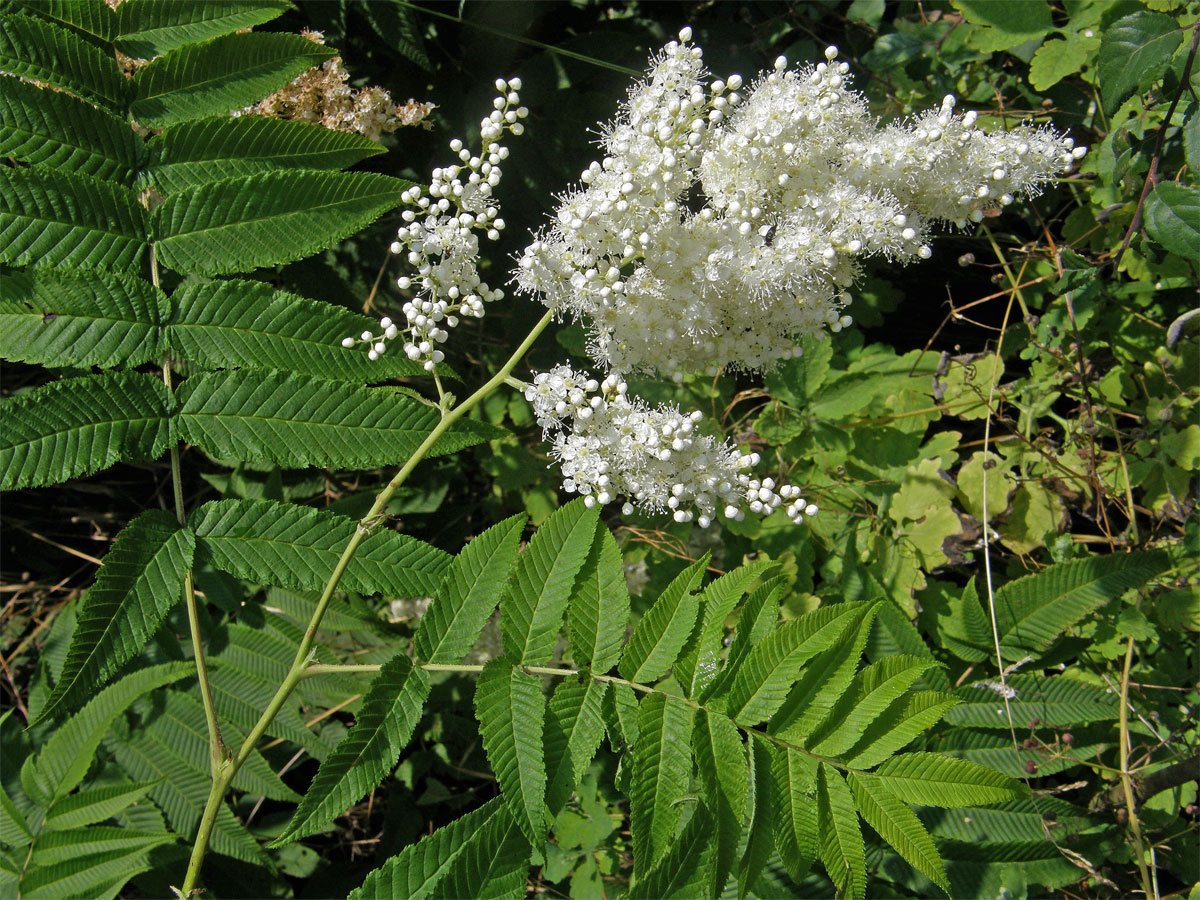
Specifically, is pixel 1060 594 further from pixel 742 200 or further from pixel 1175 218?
pixel 742 200

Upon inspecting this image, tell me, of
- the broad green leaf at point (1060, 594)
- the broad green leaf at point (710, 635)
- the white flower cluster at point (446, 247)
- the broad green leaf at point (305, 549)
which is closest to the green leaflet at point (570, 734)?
the broad green leaf at point (710, 635)

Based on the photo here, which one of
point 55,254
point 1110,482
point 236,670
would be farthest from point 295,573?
point 1110,482

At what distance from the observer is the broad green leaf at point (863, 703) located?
Result: 153 centimetres

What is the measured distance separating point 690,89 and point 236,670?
7.17 ft

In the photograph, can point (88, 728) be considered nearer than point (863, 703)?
No

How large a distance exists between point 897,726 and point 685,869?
561 mm

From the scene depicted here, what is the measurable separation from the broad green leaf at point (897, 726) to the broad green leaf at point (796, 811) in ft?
0.34

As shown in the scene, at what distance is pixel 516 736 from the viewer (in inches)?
58.2

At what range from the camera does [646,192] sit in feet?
5.32

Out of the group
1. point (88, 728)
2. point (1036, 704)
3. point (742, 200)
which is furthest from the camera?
point (88, 728)

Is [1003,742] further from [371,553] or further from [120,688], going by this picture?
[120,688]

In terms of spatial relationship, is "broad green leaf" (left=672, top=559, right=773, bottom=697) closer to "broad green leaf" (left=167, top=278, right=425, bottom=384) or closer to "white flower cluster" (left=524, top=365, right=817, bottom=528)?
"white flower cluster" (left=524, top=365, right=817, bottom=528)

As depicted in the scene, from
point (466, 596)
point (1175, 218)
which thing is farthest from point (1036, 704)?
point (466, 596)

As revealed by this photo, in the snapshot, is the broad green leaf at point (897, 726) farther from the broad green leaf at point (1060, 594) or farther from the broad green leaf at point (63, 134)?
the broad green leaf at point (63, 134)
